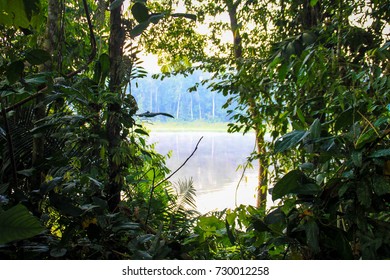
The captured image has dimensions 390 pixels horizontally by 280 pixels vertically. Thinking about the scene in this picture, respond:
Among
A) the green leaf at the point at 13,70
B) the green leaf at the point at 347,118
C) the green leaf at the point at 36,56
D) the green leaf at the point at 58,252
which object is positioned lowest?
the green leaf at the point at 58,252

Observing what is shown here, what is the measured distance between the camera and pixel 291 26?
2.01m

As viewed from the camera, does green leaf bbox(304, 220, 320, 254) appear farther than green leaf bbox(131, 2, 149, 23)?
Yes

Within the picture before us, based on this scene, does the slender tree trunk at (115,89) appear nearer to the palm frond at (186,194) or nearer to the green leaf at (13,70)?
the green leaf at (13,70)

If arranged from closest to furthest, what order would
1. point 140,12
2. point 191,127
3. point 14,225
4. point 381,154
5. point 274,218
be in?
point 140,12 < point 14,225 < point 381,154 < point 274,218 < point 191,127

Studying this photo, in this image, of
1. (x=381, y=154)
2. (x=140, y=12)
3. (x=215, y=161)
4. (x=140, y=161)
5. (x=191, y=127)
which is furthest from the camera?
(x=215, y=161)

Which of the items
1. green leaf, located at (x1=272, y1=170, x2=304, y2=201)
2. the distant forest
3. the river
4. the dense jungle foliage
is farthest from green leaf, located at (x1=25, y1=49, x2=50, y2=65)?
the distant forest

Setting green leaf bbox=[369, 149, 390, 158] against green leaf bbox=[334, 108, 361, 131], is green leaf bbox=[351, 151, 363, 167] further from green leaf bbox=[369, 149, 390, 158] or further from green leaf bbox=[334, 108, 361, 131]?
green leaf bbox=[334, 108, 361, 131]

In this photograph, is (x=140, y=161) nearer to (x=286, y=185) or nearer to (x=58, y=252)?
(x=58, y=252)

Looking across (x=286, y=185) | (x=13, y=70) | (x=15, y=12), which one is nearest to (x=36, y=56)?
(x=13, y=70)

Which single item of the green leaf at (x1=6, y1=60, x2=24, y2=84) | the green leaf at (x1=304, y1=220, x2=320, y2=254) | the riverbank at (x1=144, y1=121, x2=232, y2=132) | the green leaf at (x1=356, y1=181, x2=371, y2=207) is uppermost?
the riverbank at (x1=144, y1=121, x2=232, y2=132)

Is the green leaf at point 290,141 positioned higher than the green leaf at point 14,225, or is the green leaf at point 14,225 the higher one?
the green leaf at point 290,141

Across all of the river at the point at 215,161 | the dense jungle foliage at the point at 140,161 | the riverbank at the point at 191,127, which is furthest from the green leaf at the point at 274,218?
the river at the point at 215,161

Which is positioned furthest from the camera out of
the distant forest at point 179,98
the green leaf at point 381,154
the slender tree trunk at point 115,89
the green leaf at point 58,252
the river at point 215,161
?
the distant forest at point 179,98
